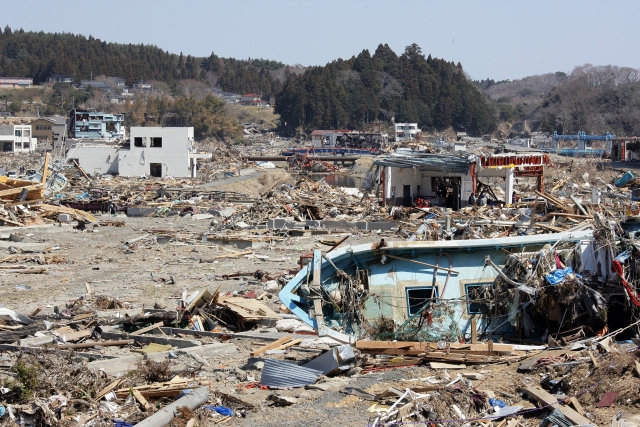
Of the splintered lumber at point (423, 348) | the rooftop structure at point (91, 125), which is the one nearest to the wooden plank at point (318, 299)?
the splintered lumber at point (423, 348)

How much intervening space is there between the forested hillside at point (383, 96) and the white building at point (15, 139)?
43.8 metres

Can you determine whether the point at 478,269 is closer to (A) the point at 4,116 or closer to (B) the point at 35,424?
(B) the point at 35,424

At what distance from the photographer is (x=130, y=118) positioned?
11650cm

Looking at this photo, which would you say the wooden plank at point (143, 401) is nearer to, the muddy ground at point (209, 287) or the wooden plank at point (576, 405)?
the muddy ground at point (209, 287)

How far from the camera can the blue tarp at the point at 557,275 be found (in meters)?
11.0

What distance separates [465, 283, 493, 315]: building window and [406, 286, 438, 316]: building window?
1.73 ft

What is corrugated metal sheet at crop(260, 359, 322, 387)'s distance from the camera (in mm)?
9141

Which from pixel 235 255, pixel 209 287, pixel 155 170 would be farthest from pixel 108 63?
pixel 209 287

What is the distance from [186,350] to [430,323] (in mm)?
3690

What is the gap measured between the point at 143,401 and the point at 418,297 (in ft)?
18.3

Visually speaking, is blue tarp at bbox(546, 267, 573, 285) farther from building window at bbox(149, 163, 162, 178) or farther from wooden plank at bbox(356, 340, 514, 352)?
building window at bbox(149, 163, 162, 178)

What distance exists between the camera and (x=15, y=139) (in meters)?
84.9

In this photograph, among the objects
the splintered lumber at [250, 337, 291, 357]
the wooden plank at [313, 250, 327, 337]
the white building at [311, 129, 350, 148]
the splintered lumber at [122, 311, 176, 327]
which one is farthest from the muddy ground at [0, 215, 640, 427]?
the white building at [311, 129, 350, 148]

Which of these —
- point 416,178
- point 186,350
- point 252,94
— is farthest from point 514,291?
point 252,94
